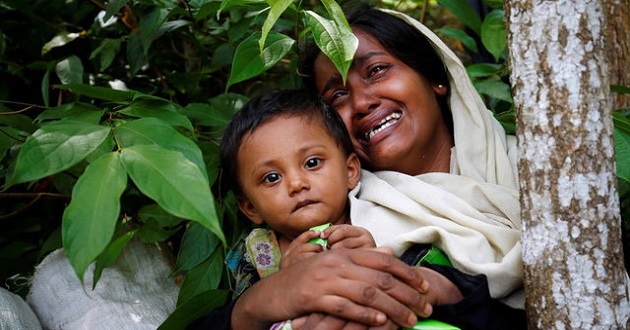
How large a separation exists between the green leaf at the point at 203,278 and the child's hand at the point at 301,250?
1.46 feet

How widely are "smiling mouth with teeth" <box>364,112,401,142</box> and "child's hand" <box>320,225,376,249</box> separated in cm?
39

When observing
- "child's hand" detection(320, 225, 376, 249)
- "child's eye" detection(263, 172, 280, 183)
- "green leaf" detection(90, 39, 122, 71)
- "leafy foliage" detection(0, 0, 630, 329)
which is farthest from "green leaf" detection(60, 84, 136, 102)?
"green leaf" detection(90, 39, 122, 71)

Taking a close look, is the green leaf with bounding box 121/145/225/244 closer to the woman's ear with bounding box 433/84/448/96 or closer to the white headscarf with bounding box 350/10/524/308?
the white headscarf with bounding box 350/10/524/308

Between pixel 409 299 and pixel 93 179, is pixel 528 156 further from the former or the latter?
pixel 93 179

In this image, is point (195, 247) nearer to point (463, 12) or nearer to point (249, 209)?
point (249, 209)

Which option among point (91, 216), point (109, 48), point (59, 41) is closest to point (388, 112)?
point (91, 216)

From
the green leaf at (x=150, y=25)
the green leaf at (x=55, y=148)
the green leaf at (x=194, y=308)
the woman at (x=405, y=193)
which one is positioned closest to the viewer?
the green leaf at (x=55, y=148)

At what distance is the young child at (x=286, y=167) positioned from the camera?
1.66 metres

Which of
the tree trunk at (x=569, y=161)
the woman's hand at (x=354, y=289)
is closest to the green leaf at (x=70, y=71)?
the woman's hand at (x=354, y=289)

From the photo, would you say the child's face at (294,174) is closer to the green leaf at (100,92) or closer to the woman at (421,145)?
the woman at (421,145)

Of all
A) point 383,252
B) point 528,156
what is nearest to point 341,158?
point 383,252

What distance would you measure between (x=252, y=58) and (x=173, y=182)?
63 cm

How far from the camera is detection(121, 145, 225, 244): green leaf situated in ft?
3.66

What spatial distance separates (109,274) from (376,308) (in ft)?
3.21
